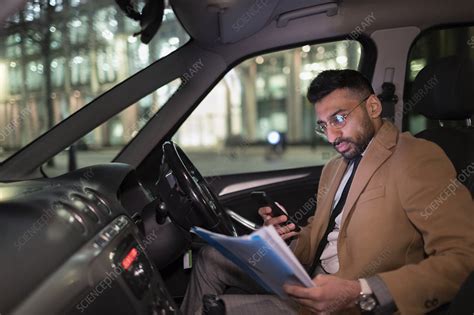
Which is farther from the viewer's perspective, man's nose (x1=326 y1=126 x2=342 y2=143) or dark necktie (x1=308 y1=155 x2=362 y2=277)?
dark necktie (x1=308 y1=155 x2=362 y2=277)

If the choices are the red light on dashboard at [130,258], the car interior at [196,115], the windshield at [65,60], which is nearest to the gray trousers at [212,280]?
the car interior at [196,115]

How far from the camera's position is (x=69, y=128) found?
8.89ft

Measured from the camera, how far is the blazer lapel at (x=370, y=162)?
5.96 feet

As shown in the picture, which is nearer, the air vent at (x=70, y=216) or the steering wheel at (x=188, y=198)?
the air vent at (x=70, y=216)

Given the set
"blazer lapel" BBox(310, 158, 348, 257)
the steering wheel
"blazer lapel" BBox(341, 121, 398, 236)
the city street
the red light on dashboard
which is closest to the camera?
the red light on dashboard

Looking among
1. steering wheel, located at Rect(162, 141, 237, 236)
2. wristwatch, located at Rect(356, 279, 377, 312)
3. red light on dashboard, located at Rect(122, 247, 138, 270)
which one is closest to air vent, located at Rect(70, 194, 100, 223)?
red light on dashboard, located at Rect(122, 247, 138, 270)

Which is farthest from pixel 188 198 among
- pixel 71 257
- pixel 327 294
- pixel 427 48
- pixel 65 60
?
pixel 65 60

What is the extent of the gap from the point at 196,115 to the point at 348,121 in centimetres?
146

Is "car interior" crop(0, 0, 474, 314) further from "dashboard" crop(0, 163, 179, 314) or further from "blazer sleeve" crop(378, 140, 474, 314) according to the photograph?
"blazer sleeve" crop(378, 140, 474, 314)

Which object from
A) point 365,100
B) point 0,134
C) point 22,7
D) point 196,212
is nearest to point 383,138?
point 365,100

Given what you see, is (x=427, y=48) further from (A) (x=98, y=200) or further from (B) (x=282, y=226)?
(A) (x=98, y=200)

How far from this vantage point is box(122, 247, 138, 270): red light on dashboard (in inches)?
51.8

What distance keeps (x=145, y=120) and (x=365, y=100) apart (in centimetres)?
147

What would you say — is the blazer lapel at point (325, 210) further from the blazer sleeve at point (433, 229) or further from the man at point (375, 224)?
the blazer sleeve at point (433, 229)
